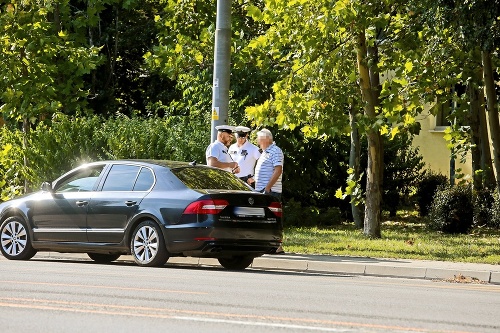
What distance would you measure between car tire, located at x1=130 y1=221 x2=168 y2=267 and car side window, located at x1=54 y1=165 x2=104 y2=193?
1.41 metres

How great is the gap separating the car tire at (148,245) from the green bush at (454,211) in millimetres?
11751

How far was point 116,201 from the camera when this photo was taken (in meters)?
17.4

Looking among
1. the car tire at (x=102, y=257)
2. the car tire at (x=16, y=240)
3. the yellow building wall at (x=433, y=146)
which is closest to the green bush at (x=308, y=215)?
the car tire at (x=102, y=257)

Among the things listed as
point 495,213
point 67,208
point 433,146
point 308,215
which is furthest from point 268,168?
point 433,146

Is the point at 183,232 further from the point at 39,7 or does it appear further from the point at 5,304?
the point at 39,7

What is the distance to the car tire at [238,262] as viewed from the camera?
17703mm

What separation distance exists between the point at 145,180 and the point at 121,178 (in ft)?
1.78

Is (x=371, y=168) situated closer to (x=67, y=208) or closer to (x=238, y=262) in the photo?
(x=238, y=262)

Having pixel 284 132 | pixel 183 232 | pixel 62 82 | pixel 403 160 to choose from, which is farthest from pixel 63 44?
pixel 183 232

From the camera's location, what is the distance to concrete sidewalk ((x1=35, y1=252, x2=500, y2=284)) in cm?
1680

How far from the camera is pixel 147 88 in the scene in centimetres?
3903

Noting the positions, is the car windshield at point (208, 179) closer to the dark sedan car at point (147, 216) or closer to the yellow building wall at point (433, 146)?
the dark sedan car at point (147, 216)

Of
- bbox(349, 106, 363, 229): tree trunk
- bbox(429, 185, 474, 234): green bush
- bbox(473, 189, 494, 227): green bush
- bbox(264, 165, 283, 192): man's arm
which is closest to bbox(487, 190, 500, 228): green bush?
bbox(473, 189, 494, 227): green bush

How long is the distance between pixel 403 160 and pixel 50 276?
61.0 feet
